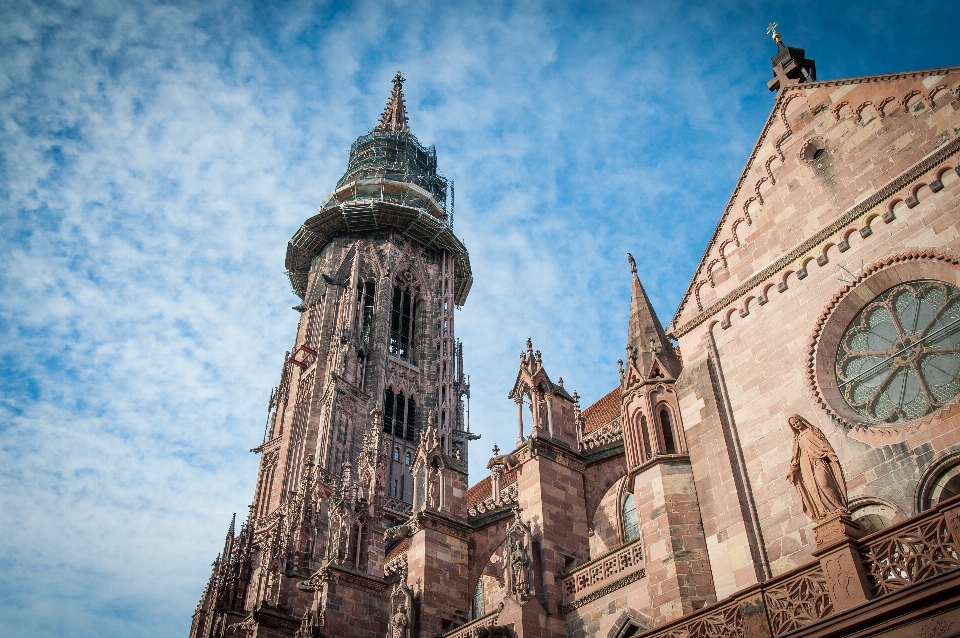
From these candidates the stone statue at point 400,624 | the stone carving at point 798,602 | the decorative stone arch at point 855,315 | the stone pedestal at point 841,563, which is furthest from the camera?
the stone statue at point 400,624

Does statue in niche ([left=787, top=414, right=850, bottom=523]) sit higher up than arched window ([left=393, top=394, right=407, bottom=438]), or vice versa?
arched window ([left=393, top=394, right=407, bottom=438])

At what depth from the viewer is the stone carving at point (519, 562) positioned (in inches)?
579

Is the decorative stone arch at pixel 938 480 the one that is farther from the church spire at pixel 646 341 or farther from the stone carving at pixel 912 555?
the church spire at pixel 646 341

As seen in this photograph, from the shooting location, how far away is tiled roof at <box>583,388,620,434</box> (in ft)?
88.4

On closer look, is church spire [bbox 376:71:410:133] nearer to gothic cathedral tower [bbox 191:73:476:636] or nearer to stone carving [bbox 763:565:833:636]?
gothic cathedral tower [bbox 191:73:476:636]

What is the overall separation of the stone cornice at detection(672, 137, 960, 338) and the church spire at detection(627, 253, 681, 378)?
0.49 metres

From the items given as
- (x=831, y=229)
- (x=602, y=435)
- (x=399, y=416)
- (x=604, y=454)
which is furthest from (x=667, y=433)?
(x=399, y=416)

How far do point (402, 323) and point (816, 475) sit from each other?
131ft

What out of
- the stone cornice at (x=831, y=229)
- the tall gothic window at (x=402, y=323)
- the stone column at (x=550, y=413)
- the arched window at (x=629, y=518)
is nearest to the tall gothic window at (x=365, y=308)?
the tall gothic window at (x=402, y=323)

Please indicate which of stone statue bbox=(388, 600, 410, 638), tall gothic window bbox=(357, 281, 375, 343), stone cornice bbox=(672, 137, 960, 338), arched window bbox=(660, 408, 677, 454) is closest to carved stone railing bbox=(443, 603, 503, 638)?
stone statue bbox=(388, 600, 410, 638)

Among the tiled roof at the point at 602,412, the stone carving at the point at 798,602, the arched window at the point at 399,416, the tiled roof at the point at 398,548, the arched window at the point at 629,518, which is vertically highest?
the arched window at the point at 399,416

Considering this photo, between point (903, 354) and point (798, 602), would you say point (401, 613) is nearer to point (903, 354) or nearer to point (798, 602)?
point (798, 602)

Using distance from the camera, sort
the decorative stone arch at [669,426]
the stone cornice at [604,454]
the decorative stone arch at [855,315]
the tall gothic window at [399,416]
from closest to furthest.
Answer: the decorative stone arch at [855,315], the decorative stone arch at [669,426], the stone cornice at [604,454], the tall gothic window at [399,416]

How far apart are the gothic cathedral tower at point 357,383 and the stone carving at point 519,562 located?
395 inches
